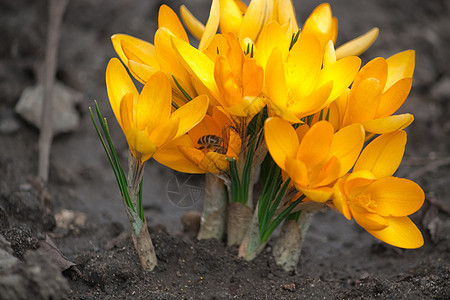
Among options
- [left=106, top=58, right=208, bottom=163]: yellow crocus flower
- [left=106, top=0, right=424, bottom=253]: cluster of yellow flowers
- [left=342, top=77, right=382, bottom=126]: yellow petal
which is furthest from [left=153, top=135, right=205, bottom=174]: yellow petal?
[left=342, top=77, right=382, bottom=126]: yellow petal

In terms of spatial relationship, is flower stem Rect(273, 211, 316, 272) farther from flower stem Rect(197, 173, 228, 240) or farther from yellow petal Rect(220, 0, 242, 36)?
yellow petal Rect(220, 0, 242, 36)

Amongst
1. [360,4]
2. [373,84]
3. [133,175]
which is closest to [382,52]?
[360,4]

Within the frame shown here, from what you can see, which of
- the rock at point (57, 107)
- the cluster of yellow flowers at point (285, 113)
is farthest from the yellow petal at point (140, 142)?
the rock at point (57, 107)

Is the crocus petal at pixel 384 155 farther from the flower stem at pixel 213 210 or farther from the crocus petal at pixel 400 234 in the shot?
the flower stem at pixel 213 210

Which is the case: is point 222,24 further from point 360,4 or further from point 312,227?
point 360,4

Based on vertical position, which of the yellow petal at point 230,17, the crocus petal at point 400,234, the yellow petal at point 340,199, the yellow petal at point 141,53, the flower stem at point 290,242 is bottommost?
the flower stem at point 290,242

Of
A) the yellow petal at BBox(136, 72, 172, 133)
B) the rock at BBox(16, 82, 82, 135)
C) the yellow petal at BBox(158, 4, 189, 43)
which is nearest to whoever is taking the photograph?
the yellow petal at BBox(136, 72, 172, 133)
